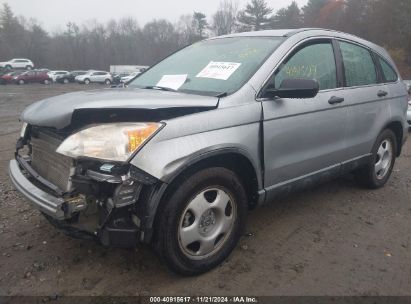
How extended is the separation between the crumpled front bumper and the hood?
0.45m

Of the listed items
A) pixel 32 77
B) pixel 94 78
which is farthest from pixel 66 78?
pixel 32 77

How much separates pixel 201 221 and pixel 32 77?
38.9 metres

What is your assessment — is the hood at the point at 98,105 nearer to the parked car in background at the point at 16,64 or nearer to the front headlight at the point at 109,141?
the front headlight at the point at 109,141

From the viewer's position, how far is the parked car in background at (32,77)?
35.9 m

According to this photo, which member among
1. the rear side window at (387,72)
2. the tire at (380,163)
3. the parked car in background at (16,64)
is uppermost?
the rear side window at (387,72)

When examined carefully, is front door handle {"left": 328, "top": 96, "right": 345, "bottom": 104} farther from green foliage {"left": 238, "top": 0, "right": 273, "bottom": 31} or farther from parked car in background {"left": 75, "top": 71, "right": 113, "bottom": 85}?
green foliage {"left": 238, "top": 0, "right": 273, "bottom": 31}

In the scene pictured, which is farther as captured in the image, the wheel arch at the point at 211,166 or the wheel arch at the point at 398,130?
the wheel arch at the point at 398,130

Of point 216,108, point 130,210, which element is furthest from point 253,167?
point 130,210

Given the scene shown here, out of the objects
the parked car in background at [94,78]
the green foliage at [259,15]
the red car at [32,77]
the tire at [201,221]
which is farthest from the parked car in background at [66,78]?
the tire at [201,221]

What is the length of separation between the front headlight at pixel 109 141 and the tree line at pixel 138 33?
1785 inches

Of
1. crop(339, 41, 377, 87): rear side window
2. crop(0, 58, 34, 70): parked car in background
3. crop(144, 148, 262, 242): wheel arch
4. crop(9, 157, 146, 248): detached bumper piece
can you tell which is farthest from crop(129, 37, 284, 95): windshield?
crop(0, 58, 34, 70): parked car in background

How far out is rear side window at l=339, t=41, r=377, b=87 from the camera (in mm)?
3977

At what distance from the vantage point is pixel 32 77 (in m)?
36.8

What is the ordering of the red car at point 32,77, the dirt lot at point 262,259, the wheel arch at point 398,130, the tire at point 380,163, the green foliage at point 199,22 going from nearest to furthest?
the dirt lot at point 262,259
the tire at point 380,163
the wheel arch at point 398,130
the red car at point 32,77
the green foliage at point 199,22
